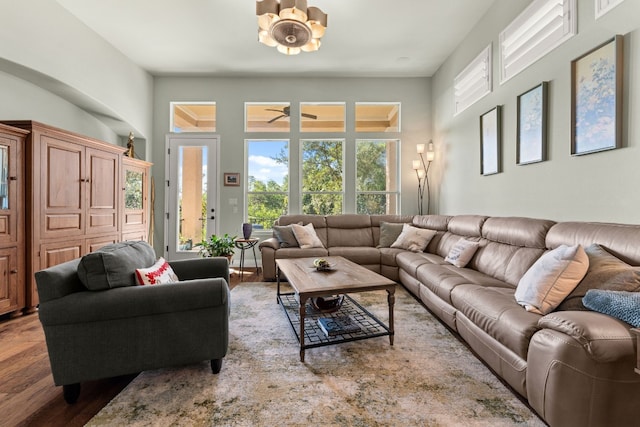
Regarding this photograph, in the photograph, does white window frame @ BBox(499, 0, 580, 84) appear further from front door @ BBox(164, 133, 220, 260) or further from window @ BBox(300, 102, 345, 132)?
front door @ BBox(164, 133, 220, 260)

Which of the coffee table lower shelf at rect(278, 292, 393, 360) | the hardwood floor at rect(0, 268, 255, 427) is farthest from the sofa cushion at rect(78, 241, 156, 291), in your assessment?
the coffee table lower shelf at rect(278, 292, 393, 360)

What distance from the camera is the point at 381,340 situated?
224cm

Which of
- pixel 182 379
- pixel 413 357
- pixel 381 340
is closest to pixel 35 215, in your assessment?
pixel 182 379

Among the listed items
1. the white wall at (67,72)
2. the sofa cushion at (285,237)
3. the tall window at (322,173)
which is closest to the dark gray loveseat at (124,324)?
the sofa cushion at (285,237)

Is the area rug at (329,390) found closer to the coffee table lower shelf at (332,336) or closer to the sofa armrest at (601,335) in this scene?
the coffee table lower shelf at (332,336)

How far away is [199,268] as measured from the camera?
2.36 metres

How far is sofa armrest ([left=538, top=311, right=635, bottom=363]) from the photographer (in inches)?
43.6

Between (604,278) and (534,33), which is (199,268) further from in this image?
(534,33)

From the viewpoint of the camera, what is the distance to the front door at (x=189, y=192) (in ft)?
16.5

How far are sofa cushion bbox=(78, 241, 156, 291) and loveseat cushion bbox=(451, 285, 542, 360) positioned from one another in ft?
7.13

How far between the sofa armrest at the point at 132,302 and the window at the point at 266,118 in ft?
12.9

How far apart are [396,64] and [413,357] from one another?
14.2 ft

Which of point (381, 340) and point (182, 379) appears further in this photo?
point (381, 340)

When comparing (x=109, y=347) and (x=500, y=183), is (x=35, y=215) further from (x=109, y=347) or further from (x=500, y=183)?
(x=500, y=183)
